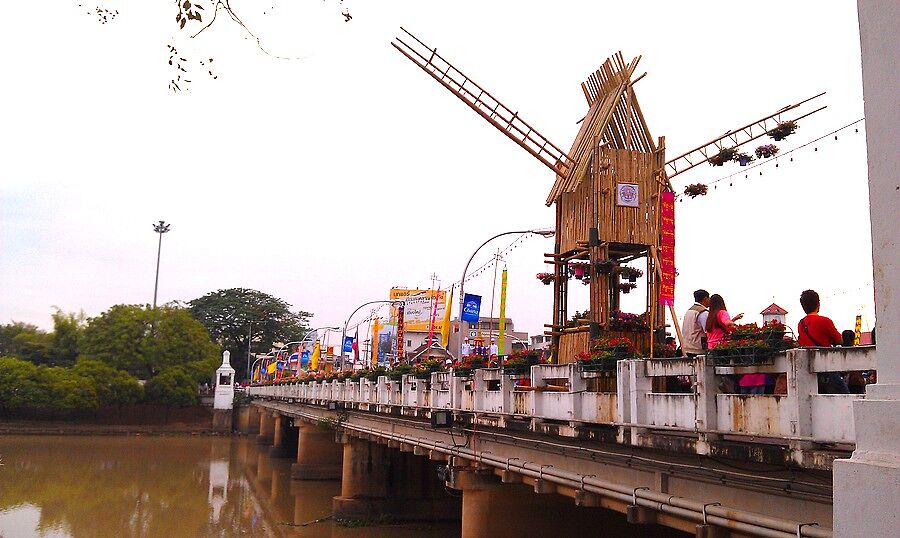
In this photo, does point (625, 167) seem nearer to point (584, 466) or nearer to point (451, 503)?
point (584, 466)

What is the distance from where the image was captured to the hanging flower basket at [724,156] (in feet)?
46.7

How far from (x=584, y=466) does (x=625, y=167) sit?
7.18 m

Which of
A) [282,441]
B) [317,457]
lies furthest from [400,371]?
[282,441]

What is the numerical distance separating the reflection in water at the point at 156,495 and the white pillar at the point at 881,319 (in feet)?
74.7

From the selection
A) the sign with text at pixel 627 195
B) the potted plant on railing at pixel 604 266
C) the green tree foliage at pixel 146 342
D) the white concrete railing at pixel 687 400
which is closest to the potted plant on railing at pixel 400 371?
the white concrete railing at pixel 687 400

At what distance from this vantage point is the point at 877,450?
4633 millimetres

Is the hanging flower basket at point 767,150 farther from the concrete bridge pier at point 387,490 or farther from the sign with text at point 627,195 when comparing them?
the concrete bridge pier at point 387,490

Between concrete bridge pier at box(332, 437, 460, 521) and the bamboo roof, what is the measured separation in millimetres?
14190

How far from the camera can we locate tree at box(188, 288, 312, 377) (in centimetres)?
10519

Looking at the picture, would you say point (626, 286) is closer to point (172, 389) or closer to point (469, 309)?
point (469, 309)

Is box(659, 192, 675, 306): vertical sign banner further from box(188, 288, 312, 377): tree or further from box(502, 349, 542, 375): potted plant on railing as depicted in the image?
box(188, 288, 312, 377): tree

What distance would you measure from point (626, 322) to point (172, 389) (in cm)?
6936

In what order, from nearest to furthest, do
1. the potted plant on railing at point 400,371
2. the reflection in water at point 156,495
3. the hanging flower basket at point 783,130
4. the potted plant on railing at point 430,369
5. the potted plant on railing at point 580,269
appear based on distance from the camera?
the hanging flower basket at point 783,130 < the potted plant on railing at point 580,269 < the potted plant on railing at point 430,369 < the potted plant on railing at point 400,371 < the reflection in water at point 156,495

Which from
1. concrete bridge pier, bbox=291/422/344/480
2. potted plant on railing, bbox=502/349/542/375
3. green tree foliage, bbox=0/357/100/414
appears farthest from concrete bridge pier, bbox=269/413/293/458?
potted plant on railing, bbox=502/349/542/375
